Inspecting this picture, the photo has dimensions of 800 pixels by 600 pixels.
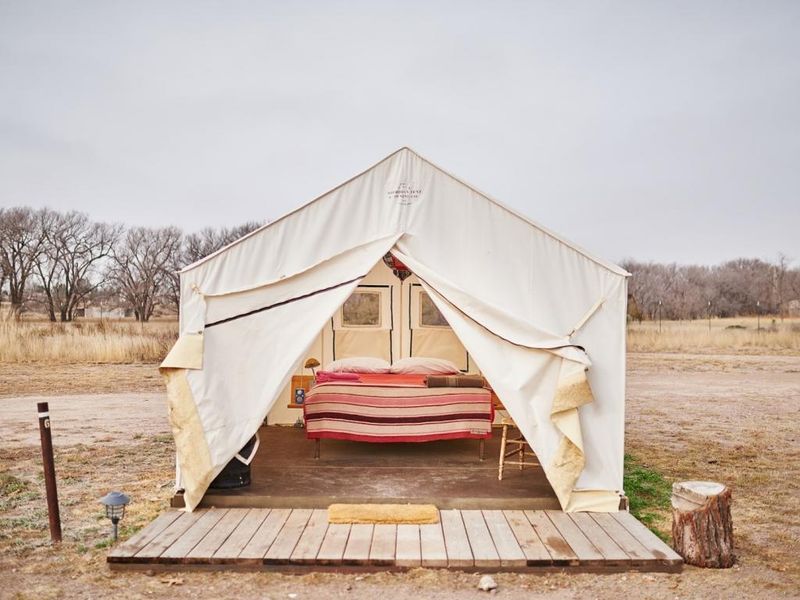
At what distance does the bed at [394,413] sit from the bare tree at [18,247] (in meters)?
23.6

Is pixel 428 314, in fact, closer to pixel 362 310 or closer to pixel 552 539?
pixel 362 310

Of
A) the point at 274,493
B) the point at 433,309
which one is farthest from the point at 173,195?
the point at 274,493

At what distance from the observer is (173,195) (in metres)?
21.5

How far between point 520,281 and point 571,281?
13.3 inches

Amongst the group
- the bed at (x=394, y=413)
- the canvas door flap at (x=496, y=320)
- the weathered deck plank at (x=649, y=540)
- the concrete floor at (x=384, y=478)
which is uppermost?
the canvas door flap at (x=496, y=320)

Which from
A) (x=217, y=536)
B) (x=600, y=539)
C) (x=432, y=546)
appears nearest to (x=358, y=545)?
(x=432, y=546)

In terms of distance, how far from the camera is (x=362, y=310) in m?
8.01

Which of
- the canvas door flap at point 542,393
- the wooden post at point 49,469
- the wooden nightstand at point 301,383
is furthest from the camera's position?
the wooden nightstand at point 301,383

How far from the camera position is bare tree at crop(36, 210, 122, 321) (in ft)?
86.3

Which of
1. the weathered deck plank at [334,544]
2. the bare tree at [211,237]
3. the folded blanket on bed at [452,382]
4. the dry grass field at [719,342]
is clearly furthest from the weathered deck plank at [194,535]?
the bare tree at [211,237]

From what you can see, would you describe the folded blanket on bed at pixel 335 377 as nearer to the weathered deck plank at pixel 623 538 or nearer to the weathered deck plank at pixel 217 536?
the weathered deck plank at pixel 217 536

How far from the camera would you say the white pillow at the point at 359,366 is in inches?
280

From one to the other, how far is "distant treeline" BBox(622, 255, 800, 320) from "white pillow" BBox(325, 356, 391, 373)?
26.4 metres

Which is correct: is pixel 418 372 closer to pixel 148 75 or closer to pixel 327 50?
pixel 327 50
